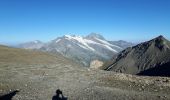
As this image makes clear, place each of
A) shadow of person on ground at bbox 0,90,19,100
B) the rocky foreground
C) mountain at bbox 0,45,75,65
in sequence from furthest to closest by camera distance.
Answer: mountain at bbox 0,45,75,65 < shadow of person on ground at bbox 0,90,19,100 < the rocky foreground

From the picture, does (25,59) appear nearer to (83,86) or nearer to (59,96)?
(83,86)

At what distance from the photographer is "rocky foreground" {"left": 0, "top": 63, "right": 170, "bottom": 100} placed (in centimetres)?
2486

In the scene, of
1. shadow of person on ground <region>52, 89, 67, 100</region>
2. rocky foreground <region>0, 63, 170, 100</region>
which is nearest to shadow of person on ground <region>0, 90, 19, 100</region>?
rocky foreground <region>0, 63, 170, 100</region>

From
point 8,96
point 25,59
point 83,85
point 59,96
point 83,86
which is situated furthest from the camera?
point 25,59

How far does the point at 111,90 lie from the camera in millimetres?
26438

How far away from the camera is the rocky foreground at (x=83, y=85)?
2486cm

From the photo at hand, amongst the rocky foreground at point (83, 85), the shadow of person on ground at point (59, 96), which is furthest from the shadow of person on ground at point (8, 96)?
the shadow of person on ground at point (59, 96)

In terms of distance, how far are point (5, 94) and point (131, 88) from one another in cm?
1154

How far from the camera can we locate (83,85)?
2909 cm

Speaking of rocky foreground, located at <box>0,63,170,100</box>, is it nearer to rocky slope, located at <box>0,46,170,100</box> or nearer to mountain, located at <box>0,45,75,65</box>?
rocky slope, located at <box>0,46,170,100</box>

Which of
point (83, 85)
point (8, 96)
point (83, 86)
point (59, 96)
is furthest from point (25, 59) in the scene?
point (59, 96)

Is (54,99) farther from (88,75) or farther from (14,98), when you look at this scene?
(88,75)

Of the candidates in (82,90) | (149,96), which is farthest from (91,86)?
(149,96)

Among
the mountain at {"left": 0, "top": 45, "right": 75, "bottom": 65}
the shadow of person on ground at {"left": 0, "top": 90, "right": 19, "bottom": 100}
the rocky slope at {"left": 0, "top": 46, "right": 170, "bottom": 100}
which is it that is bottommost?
the shadow of person on ground at {"left": 0, "top": 90, "right": 19, "bottom": 100}
